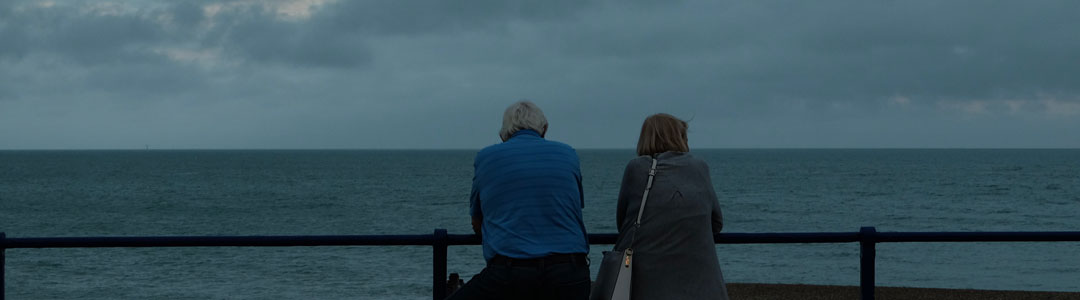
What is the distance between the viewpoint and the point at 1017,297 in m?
12.6

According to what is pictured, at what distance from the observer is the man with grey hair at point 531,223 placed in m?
3.63

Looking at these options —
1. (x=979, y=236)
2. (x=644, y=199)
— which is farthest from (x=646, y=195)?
(x=979, y=236)

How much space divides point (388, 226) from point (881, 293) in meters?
33.9

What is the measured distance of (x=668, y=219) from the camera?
3742 mm

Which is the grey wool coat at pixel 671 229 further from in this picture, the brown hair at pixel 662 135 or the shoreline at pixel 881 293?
the shoreline at pixel 881 293

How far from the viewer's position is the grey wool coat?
147 inches

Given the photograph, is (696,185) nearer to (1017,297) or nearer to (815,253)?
(1017,297)

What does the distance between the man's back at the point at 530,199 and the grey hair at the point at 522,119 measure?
73 mm

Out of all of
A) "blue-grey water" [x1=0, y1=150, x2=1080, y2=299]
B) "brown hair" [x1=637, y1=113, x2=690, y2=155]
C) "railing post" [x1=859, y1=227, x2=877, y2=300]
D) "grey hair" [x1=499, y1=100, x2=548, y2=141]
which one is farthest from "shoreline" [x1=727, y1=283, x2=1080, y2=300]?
"grey hair" [x1=499, y1=100, x2=548, y2=141]

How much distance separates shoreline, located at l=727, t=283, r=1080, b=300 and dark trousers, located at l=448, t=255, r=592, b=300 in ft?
30.6

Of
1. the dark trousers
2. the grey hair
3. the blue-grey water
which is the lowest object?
the blue-grey water

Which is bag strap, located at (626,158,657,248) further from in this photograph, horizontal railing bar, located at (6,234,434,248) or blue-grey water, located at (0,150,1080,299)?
blue-grey water, located at (0,150,1080,299)

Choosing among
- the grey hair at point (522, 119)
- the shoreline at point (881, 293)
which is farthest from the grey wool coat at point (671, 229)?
the shoreline at point (881, 293)

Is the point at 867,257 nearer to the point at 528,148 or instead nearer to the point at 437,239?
the point at 528,148
